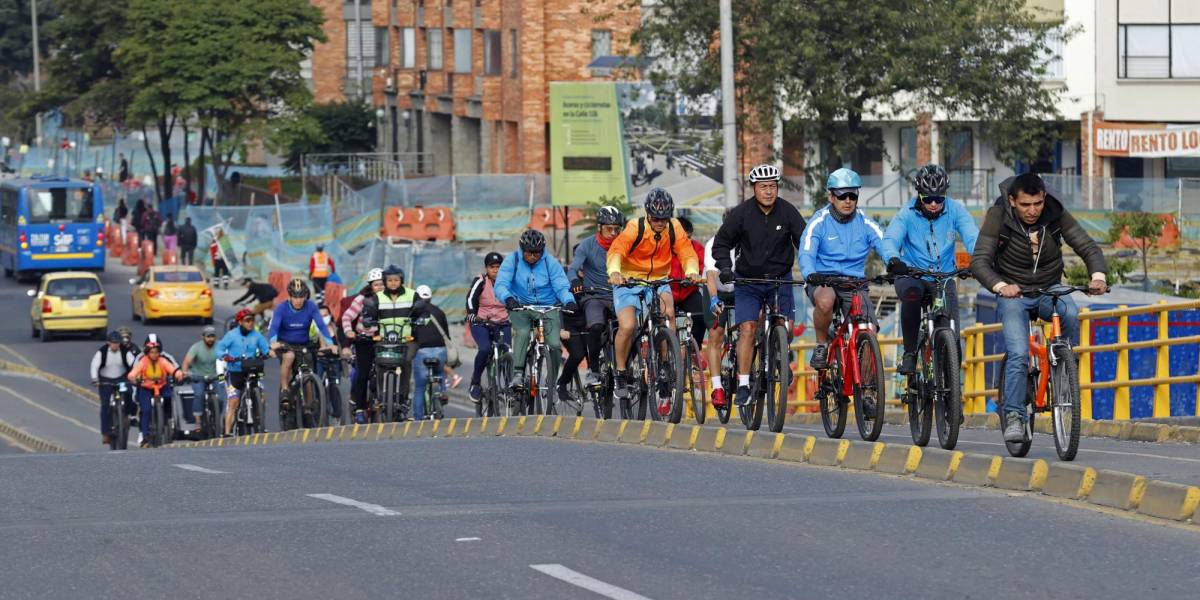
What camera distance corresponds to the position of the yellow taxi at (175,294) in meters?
44.6

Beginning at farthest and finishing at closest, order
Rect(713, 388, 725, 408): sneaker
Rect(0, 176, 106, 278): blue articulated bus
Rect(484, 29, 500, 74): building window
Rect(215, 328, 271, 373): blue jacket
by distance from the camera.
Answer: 1. Rect(484, 29, 500, 74): building window
2. Rect(0, 176, 106, 278): blue articulated bus
3. Rect(215, 328, 271, 373): blue jacket
4. Rect(713, 388, 725, 408): sneaker

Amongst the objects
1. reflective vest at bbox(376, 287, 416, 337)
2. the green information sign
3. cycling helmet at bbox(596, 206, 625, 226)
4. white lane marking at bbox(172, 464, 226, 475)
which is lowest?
white lane marking at bbox(172, 464, 226, 475)

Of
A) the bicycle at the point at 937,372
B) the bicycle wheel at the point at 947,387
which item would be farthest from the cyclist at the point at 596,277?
the bicycle wheel at the point at 947,387

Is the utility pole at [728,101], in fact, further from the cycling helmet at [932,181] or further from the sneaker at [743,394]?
the cycling helmet at [932,181]

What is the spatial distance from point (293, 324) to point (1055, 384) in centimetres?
A: 1311

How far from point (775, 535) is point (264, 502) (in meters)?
3.22

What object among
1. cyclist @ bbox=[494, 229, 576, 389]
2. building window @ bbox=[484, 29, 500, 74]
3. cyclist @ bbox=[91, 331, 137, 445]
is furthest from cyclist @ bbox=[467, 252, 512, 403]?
building window @ bbox=[484, 29, 500, 74]

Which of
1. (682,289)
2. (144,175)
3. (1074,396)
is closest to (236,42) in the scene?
(144,175)

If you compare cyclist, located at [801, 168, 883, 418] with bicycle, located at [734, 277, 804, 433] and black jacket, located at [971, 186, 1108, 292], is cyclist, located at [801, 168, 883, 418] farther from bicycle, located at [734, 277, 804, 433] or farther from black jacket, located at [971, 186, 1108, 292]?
black jacket, located at [971, 186, 1108, 292]

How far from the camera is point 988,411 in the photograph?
20.6 metres

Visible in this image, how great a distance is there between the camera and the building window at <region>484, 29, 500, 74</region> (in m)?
65.1

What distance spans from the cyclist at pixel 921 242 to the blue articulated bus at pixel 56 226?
156 ft

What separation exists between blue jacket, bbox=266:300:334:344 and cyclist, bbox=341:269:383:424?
1.93ft

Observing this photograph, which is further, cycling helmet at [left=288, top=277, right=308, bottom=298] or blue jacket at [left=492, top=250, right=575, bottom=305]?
cycling helmet at [left=288, top=277, right=308, bottom=298]
